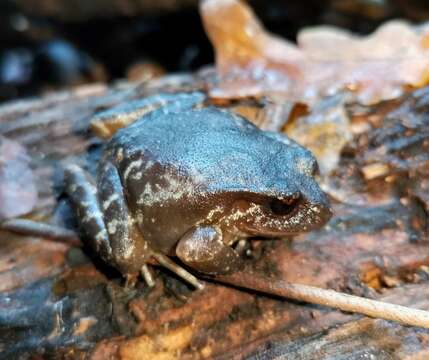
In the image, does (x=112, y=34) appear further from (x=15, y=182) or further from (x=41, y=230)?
(x=41, y=230)

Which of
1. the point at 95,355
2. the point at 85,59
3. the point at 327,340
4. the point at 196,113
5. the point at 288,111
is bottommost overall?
the point at 85,59

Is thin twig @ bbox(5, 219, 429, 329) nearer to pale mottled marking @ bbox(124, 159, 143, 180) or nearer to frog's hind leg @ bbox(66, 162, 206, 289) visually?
frog's hind leg @ bbox(66, 162, 206, 289)

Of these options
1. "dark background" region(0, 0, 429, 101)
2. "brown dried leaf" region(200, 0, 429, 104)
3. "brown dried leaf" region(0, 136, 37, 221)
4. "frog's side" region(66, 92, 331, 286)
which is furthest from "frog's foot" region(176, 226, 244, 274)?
"dark background" region(0, 0, 429, 101)

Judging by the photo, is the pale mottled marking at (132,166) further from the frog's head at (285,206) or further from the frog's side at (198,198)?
the frog's head at (285,206)

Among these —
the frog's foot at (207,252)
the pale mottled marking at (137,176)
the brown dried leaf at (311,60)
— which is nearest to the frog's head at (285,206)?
the frog's foot at (207,252)

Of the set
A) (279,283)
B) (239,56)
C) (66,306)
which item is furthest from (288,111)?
(66,306)

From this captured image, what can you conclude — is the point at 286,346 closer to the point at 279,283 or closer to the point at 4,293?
the point at 279,283
